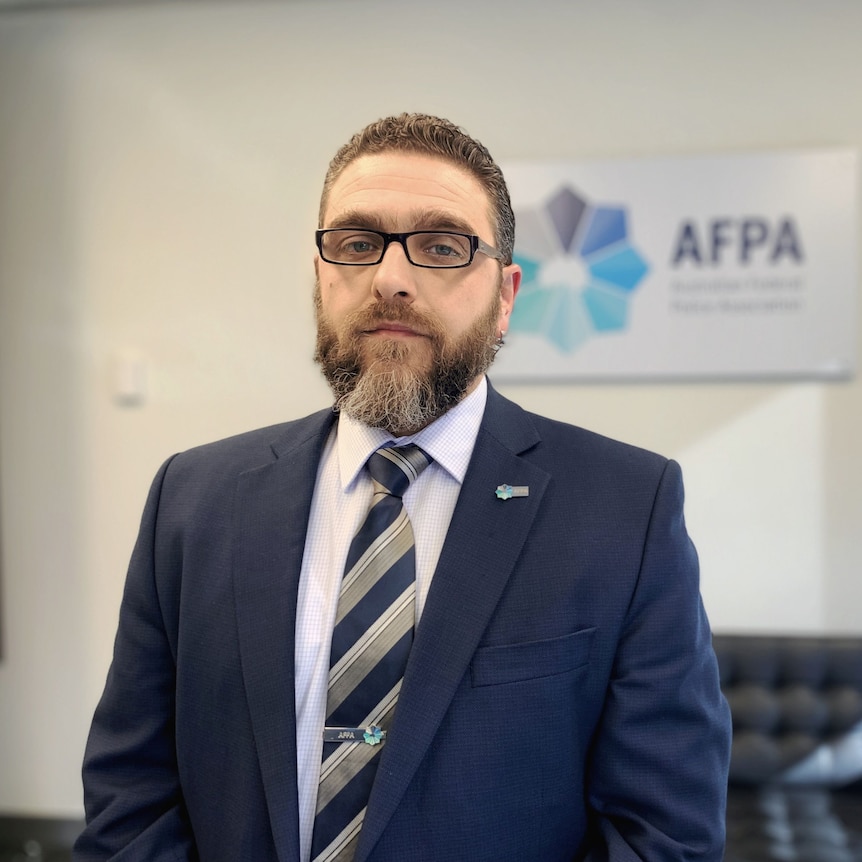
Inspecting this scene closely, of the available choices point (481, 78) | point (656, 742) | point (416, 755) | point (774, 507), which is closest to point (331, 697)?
point (416, 755)

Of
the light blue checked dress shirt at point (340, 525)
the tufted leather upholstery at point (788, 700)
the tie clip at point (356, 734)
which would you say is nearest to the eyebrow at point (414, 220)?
the light blue checked dress shirt at point (340, 525)

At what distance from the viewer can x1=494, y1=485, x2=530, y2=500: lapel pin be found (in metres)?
1.14

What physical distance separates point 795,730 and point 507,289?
1898 mm

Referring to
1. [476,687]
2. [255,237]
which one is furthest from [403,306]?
[255,237]

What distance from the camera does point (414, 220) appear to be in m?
1.12

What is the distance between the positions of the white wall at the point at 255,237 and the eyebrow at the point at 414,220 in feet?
5.40

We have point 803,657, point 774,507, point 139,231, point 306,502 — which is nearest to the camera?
point 306,502

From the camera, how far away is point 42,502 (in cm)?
295

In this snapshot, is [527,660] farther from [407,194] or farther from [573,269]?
[573,269]

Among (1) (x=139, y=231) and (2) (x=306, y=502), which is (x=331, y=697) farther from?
(1) (x=139, y=231)

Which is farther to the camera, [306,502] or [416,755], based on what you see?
[306,502]

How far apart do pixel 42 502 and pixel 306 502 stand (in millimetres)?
2154

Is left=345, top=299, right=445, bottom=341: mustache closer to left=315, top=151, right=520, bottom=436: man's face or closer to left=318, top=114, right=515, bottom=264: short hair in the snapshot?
left=315, top=151, right=520, bottom=436: man's face

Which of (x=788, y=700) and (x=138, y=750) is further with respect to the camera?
(x=788, y=700)
